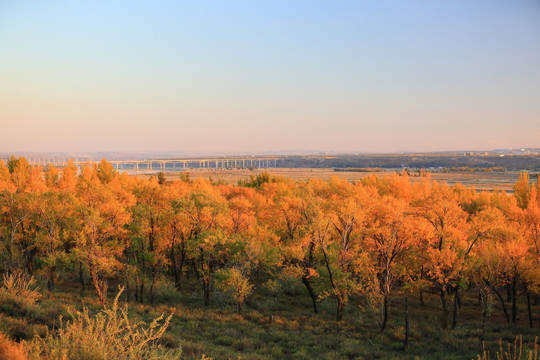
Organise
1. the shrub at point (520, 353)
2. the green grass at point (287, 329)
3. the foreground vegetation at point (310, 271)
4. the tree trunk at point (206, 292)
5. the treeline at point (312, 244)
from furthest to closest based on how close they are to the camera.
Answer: the tree trunk at point (206, 292)
the treeline at point (312, 244)
the foreground vegetation at point (310, 271)
the green grass at point (287, 329)
the shrub at point (520, 353)

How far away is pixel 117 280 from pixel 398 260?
30.1 metres

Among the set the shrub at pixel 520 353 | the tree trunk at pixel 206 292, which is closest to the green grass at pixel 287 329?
the tree trunk at pixel 206 292

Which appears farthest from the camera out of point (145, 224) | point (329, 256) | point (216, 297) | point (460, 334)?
point (216, 297)

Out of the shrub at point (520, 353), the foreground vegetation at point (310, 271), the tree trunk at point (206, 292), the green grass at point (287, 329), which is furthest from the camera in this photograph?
the tree trunk at point (206, 292)

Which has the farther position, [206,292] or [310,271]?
[206,292]

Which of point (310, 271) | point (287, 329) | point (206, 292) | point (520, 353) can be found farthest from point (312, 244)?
point (520, 353)

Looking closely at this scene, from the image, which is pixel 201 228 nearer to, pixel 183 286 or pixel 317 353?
pixel 183 286

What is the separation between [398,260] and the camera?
104ft

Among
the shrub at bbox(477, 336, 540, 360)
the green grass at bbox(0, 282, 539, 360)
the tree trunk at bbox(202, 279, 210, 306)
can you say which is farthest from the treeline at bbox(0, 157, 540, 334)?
the shrub at bbox(477, 336, 540, 360)

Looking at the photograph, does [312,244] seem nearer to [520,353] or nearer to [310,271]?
[310,271]

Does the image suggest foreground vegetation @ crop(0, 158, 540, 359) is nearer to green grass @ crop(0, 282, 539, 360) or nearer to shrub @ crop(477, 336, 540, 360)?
green grass @ crop(0, 282, 539, 360)

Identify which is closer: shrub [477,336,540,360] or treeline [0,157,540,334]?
shrub [477,336,540,360]

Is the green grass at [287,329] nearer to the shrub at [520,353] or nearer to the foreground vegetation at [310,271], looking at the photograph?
the foreground vegetation at [310,271]

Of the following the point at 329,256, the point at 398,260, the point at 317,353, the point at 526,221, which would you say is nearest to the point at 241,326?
the point at 317,353
